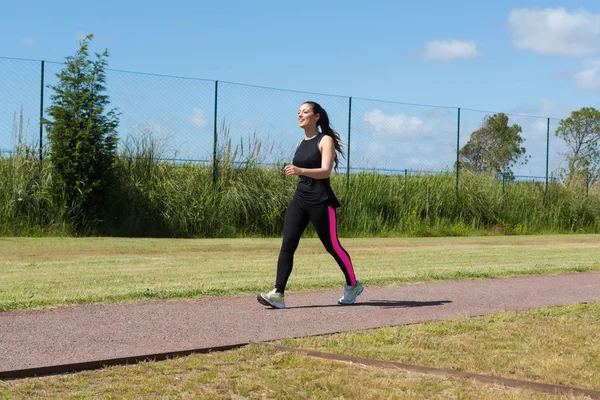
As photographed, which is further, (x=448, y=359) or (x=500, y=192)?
(x=500, y=192)

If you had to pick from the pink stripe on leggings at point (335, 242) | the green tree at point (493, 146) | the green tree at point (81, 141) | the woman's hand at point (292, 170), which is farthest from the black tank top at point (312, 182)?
the green tree at point (493, 146)

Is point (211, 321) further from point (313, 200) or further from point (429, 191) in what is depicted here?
point (429, 191)

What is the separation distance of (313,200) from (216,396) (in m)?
3.55

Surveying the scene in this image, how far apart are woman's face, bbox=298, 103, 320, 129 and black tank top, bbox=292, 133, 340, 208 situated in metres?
0.14

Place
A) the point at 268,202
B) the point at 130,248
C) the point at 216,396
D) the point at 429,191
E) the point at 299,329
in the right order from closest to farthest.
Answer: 1. the point at 216,396
2. the point at 299,329
3. the point at 130,248
4. the point at 268,202
5. the point at 429,191

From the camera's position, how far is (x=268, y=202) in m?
20.7

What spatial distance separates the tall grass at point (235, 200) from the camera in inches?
724

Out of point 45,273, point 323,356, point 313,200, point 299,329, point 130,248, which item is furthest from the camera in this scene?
point 130,248

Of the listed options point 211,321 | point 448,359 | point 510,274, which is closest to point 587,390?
point 448,359

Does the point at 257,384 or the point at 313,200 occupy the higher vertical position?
the point at 313,200

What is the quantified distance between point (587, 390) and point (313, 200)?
363 cm

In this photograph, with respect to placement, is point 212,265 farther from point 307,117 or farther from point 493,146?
Answer: point 493,146

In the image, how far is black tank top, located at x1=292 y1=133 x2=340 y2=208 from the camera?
7.98 m

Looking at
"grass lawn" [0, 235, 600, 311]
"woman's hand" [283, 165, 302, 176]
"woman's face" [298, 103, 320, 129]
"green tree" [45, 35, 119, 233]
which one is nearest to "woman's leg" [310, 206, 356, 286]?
"woman's hand" [283, 165, 302, 176]
